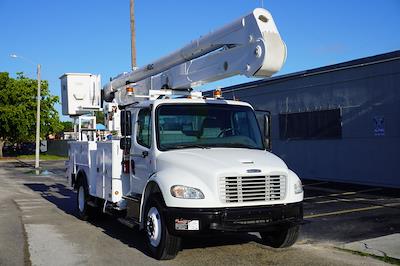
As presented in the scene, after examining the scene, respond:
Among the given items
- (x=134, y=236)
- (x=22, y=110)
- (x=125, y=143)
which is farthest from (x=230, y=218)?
(x=22, y=110)

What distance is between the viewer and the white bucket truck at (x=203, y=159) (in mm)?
6961

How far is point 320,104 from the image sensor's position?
61.9ft

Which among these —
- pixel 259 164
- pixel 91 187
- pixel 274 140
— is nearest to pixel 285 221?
pixel 259 164

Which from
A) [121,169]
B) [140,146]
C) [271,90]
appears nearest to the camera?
[140,146]

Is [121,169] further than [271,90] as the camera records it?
No

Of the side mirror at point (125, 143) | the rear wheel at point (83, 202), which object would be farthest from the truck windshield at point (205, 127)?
the rear wheel at point (83, 202)

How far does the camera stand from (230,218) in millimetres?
6922

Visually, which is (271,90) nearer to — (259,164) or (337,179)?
(337,179)

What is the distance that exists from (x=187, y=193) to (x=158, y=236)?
91 centimetres

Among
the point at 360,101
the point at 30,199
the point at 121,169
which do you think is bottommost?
the point at 30,199

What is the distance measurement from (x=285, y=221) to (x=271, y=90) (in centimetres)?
1467

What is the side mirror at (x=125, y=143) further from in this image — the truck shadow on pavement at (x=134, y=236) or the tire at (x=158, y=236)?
the truck shadow on pavement at (x=134, y=236)

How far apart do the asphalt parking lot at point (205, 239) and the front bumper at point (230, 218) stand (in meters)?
0.57

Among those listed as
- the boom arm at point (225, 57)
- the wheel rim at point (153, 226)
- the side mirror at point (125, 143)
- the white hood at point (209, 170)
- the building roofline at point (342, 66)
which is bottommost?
the wheel rim at point (153, 226)
